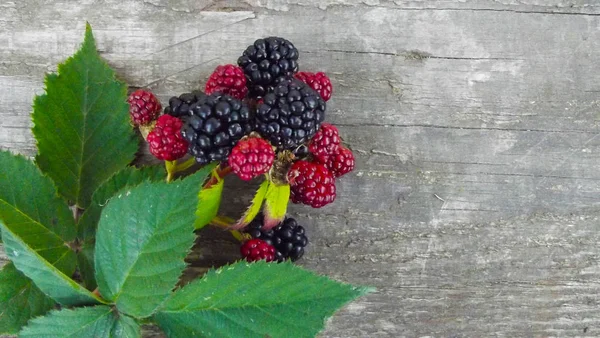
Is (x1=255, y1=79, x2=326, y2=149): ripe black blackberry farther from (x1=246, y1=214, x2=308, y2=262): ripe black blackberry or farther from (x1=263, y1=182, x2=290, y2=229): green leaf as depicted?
(x1=246, y1=214, x2=308, y2=262): ripe black blackberry

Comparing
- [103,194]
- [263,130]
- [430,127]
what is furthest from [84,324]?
[430,127]

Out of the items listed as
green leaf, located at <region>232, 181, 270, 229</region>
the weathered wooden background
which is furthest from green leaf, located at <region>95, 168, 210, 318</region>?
the weathered wooden background

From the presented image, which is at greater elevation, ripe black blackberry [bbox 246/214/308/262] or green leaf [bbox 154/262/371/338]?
ripe black blackberry [bbox 246/214/308/262]

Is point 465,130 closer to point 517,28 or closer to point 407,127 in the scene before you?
point 407,127

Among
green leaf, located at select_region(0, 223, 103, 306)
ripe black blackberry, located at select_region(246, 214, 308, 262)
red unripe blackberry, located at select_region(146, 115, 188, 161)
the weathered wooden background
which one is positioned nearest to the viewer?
green leaf, located at select_region(0, 223, 103, 306)

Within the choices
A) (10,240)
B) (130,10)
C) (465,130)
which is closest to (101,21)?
(130,10)
